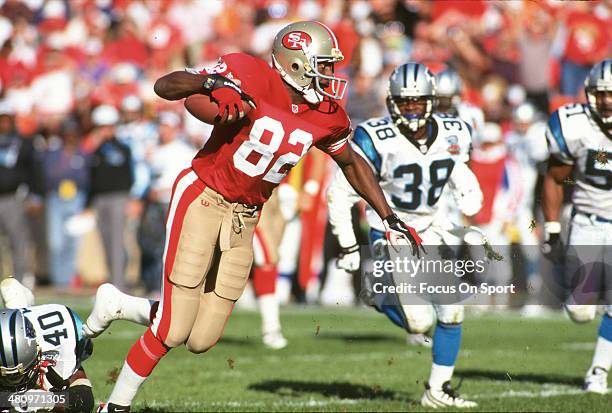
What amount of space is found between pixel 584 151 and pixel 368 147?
1.34 m

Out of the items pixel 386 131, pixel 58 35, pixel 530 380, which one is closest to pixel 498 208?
pixel 530 380

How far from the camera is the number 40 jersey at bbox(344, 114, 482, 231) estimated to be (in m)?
7.25

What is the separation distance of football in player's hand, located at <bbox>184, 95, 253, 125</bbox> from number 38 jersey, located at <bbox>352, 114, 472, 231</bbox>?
6.77 ft

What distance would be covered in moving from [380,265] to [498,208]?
553 cm

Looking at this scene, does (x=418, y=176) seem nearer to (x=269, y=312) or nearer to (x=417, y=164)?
(x=417, y=164)

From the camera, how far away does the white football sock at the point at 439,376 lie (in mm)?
7059

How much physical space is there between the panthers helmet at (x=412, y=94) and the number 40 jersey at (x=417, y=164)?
3.5 inches

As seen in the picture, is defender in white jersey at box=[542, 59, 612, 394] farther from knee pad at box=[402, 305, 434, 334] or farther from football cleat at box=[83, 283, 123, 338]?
football cleat at box=[83, 283, 123, 338]

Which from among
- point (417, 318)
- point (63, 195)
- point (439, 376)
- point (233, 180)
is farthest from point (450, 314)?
point (63, 195)

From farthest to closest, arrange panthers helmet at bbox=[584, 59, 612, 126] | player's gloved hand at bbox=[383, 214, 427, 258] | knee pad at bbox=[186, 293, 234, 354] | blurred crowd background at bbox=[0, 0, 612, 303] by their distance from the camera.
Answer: blurred crowd background at bbox=[0, 0, 612, 303] → panthers helmet at bbox=[584, 59, 612, 126] → player's gloved hand at bbox=[383, 214, 427, 258] → knee pad at bbox=[186, 293, 234, 354]

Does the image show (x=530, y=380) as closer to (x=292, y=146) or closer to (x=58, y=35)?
(x=292, y=146)

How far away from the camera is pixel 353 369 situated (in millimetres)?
8445

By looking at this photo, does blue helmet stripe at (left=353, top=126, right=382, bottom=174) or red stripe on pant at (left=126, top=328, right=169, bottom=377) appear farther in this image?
blue helmet stripe at (left=353, top=126, right=382, bottom=174)

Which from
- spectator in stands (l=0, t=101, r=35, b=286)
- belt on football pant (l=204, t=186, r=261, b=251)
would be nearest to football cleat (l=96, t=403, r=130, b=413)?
belt on football pant (l=204, t=186, r=261, b=251)
